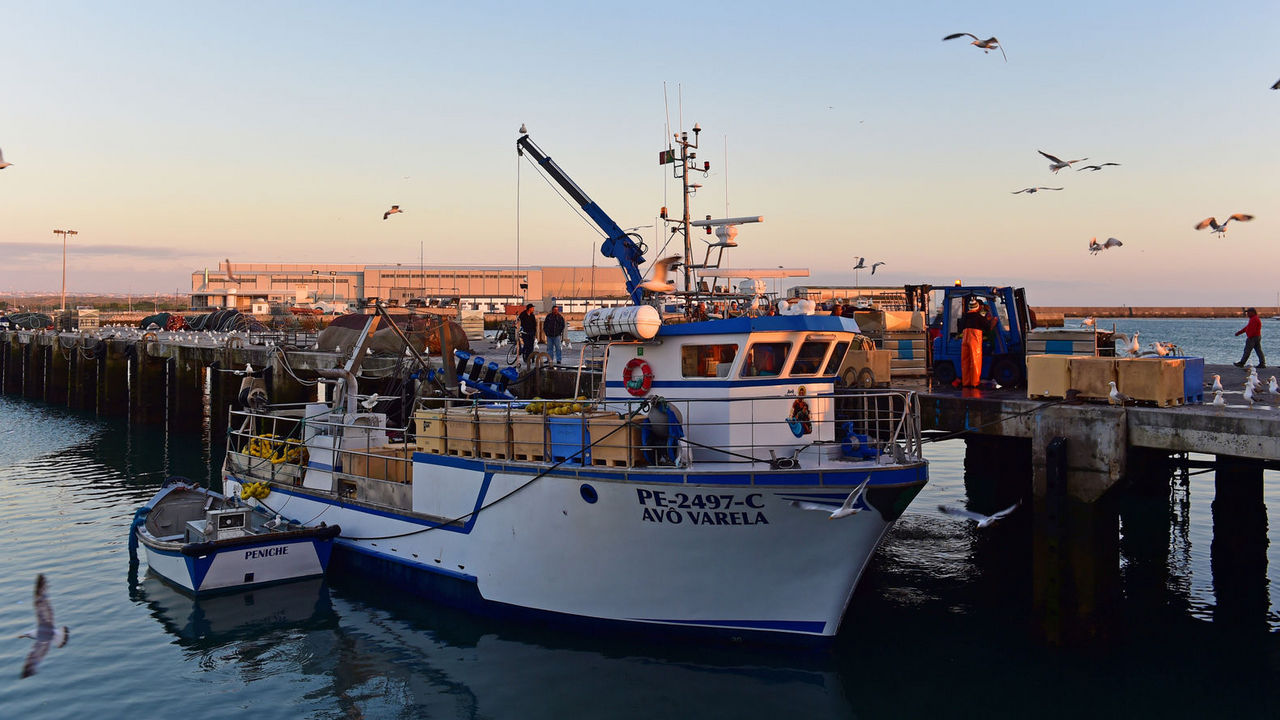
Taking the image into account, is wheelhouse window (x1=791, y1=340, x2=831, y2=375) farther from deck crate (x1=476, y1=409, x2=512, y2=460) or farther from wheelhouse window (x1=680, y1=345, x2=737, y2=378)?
deck crate (x1=476, y1=409, x2=512, y2=460)

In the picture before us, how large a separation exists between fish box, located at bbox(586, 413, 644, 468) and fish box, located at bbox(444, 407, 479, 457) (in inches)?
89.2

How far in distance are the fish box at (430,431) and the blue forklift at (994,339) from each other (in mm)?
9976

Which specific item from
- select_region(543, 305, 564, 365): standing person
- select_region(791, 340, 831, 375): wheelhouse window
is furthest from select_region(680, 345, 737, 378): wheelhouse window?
select_region(543, 305, 564, 365): standing person

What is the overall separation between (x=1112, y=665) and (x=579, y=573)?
7163mm

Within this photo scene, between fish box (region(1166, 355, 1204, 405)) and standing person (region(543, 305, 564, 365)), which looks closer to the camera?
fish box (region(1166, 355, 1204, 405))

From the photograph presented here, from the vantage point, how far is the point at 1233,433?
1154 cm

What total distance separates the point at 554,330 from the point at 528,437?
10.9m

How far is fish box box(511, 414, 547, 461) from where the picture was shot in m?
12.9

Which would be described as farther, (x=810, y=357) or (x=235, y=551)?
(x=235, y=551)

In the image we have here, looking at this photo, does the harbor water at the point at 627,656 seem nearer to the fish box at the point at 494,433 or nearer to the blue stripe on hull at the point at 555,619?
the blue stripe on hull at the point at 555,619

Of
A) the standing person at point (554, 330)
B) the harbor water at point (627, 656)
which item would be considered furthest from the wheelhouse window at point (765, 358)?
the standing person at point (554, 330)

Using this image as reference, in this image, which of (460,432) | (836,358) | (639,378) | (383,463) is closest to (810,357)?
(836,358)

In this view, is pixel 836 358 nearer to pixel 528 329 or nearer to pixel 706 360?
pixel 706 360

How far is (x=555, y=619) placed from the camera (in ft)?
42.7
